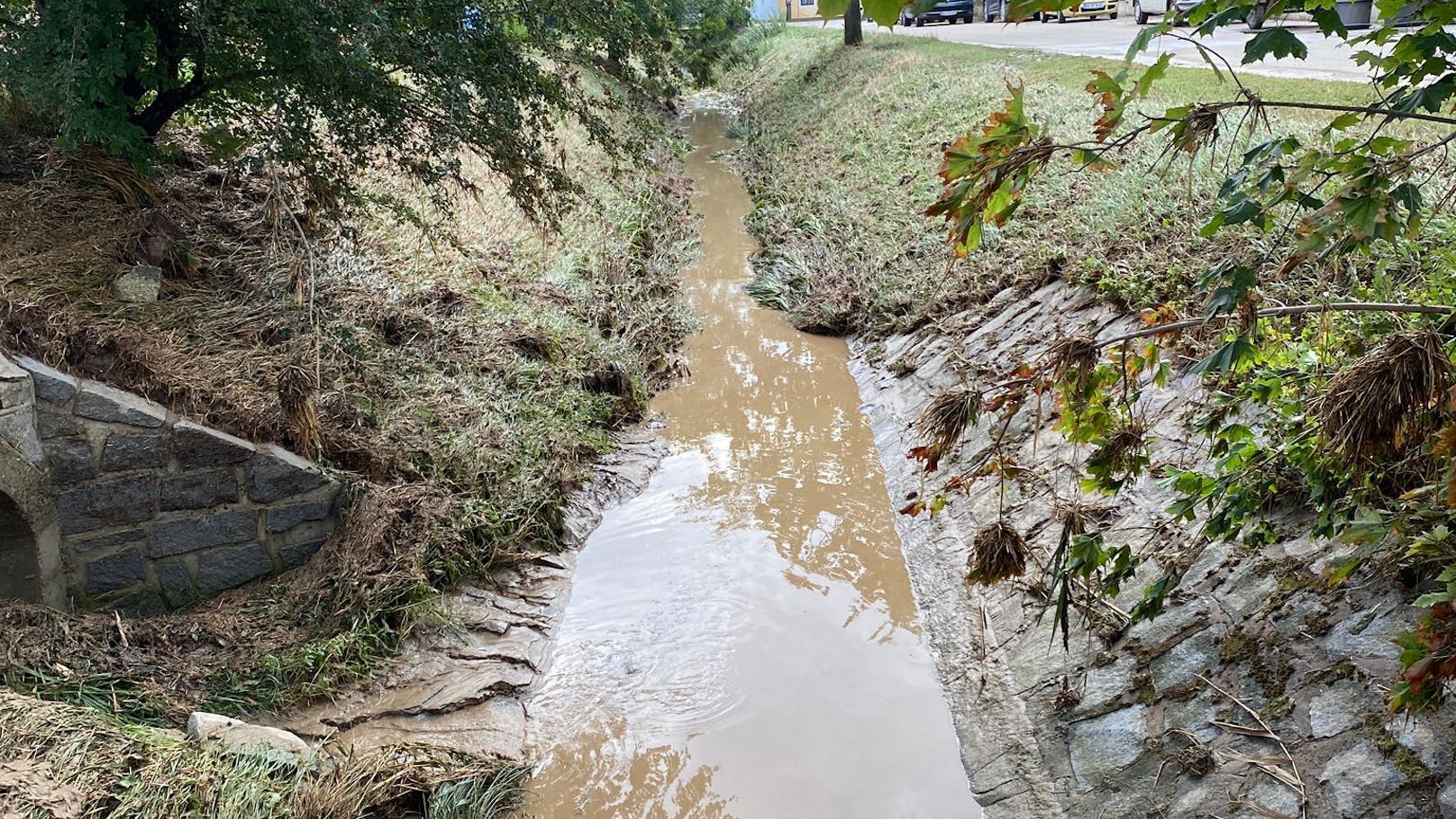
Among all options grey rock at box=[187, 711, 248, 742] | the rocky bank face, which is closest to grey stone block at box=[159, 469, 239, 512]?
grey rock at box=[187, 711, 248, 742]

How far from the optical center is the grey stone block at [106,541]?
17.2ft

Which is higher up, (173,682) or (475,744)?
(173,682)

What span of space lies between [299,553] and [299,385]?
0.98 meters

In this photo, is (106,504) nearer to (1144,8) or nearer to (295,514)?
(295,514)

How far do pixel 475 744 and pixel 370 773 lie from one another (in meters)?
0.81

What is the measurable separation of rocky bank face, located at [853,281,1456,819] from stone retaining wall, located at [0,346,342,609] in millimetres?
3796

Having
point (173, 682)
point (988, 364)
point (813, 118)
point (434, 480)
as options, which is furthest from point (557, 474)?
point (813, 118)

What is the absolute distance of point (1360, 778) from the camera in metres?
3.15

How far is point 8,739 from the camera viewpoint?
3.75 metres

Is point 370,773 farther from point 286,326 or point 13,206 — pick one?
point 13,206

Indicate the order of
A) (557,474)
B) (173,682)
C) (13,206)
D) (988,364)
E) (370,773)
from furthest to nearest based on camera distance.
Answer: (988,364) < (557,474) < (13,206) < (173,682) < (370,773)

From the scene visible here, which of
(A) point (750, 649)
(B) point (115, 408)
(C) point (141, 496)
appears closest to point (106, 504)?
(C) point (141, 496)

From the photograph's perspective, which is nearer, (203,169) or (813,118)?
(203,169)

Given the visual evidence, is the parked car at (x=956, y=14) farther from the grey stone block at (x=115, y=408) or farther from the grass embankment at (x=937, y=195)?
the grey stone block at (x=115, y=408)
